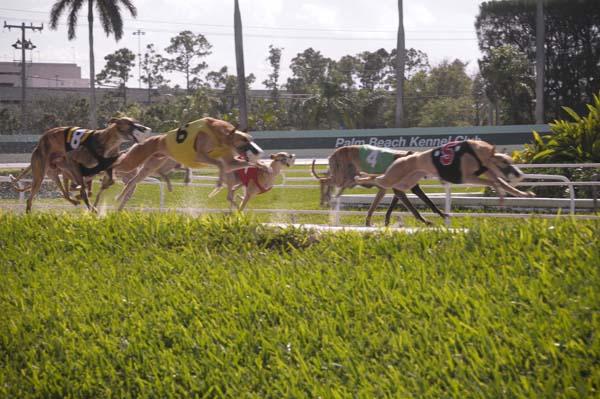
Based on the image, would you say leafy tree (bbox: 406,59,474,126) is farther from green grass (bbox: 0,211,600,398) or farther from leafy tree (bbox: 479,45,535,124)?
green grass (bbox: 0,211,600,398)

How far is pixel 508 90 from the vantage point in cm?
4075

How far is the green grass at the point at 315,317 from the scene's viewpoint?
3646 millimetres

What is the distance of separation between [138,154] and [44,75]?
68.2 meters

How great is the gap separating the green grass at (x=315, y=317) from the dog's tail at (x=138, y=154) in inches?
156

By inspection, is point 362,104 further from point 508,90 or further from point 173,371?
point 173,371

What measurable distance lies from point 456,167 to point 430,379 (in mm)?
5657

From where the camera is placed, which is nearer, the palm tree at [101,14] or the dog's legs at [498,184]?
the dog's legs at [498,184]

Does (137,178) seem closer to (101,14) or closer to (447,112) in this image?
(101,14)

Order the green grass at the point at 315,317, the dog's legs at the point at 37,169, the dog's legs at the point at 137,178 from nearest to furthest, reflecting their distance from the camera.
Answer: the green grass at the point at 315,317 → the dog's legs at the point at 137,178 → the dog's legs at the point at 37,169

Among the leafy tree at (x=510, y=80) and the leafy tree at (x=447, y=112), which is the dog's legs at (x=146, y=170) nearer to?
the leafy tree at (x=510, y=80)

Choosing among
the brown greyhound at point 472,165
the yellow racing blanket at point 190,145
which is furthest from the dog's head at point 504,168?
the yellow racing blanket at point 190,145

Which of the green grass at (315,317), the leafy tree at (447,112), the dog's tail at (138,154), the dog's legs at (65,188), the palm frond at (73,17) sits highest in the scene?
the palm frond at (73,17)

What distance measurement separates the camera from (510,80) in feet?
131

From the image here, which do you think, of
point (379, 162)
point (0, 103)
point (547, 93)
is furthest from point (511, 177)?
point (0, 103)
